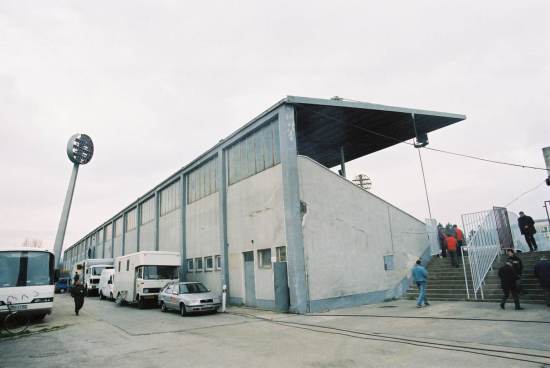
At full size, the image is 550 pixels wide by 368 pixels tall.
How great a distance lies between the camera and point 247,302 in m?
17.6

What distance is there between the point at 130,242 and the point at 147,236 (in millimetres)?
6447

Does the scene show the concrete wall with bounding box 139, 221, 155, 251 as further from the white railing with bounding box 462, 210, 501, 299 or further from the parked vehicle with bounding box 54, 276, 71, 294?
the white railing with bounding box 462, 210, 501, 299

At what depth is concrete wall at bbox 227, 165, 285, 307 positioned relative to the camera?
16172mm

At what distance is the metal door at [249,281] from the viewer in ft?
56.5

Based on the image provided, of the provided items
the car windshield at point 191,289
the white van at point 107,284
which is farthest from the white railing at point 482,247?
the white van at point 107,284

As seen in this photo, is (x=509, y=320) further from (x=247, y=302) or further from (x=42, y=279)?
(x=42, y=279)

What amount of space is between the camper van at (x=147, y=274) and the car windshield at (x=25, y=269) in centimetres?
567

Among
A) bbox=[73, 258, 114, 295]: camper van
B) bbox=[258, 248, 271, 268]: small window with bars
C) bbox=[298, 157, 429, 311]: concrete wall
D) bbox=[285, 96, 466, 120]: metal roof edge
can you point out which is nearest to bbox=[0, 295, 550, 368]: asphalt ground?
bbox=[298, 157, 429, 311]: concrete wall

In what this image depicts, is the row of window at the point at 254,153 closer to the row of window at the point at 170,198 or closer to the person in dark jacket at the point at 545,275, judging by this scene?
the row of window at the point at 170,198

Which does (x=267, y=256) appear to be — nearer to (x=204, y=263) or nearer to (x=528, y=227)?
(x=204, y=263)

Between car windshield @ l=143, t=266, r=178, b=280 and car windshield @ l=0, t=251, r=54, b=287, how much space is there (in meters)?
5.76

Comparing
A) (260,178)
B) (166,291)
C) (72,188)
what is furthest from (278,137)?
(72,188)

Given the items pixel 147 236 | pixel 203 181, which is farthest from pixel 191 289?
pixel 147 236

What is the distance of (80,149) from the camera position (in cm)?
3834
